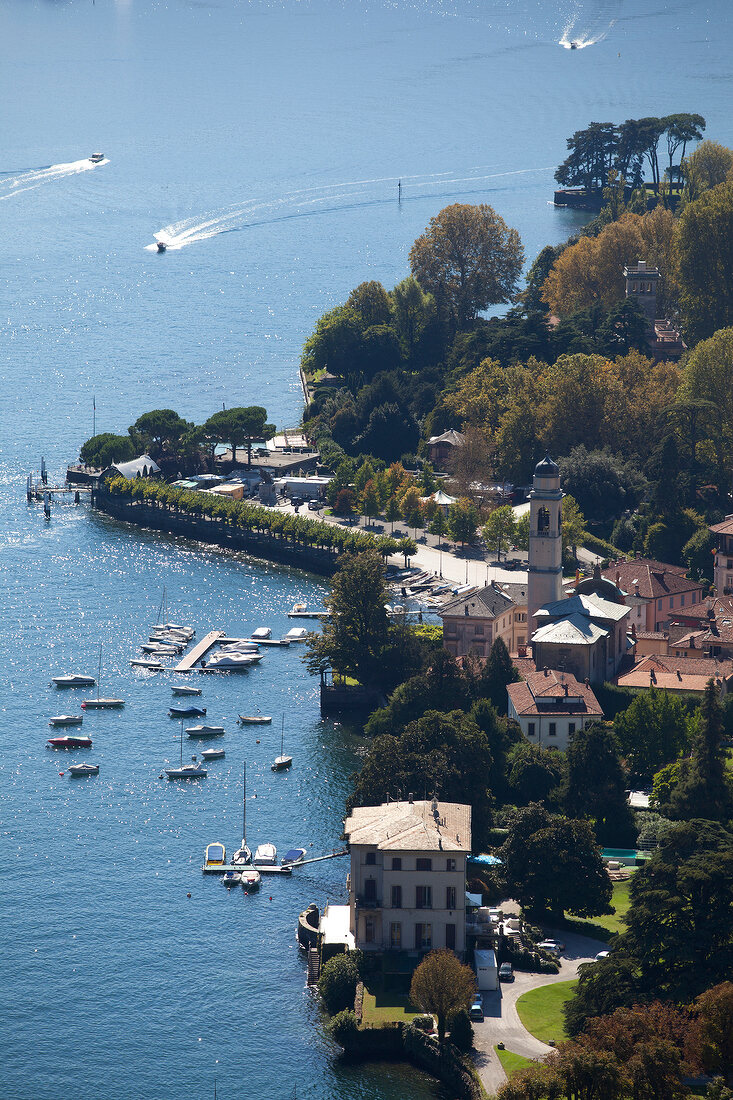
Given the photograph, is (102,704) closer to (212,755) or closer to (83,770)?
(83,770)

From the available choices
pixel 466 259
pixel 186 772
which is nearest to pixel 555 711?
pixel 186 772

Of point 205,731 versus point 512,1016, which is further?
point 205,731

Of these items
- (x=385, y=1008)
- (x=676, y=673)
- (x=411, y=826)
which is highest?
(x=676, y=673)

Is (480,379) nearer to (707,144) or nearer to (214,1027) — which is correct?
(707,144)

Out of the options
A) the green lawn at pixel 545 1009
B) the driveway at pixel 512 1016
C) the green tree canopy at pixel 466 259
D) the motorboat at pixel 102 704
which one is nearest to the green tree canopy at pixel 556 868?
the driveway at pixel 512 1016

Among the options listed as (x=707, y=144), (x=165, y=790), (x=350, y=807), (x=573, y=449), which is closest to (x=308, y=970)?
(x=350, y=807)

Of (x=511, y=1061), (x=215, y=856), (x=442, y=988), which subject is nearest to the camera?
(x=511, y=1061)

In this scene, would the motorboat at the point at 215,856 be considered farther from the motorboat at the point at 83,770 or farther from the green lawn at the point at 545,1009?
the green lawn at the point at 545,1009
